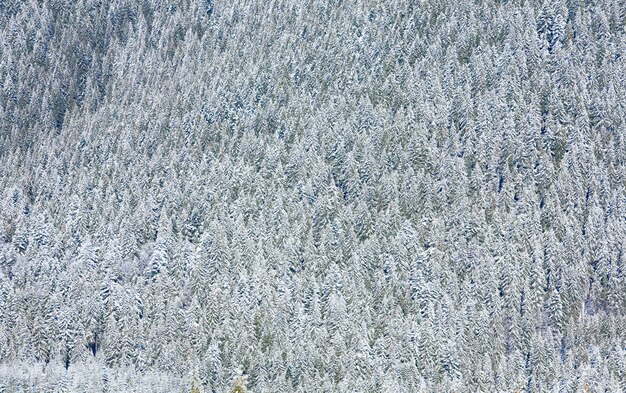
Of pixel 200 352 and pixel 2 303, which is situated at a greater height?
pixel 200 352

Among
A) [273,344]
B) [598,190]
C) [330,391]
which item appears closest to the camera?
[330,391]

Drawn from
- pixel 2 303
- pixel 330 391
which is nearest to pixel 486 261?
pixel 330 391

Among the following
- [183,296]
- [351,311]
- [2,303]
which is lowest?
[2,303]

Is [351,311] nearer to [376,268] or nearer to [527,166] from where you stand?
[376,268]

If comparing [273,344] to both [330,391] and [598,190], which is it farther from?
[598,190]

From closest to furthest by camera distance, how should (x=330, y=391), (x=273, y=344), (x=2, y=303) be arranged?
1. (x=330, y=391)
2. (x=273, y=344)
3. (x=2, y=303)

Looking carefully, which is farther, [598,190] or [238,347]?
[598,190]

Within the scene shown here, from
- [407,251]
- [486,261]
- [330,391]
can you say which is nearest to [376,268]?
[407,251]

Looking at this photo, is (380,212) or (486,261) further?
(380,212)

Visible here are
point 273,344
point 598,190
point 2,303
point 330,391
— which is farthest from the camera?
point 2,303
